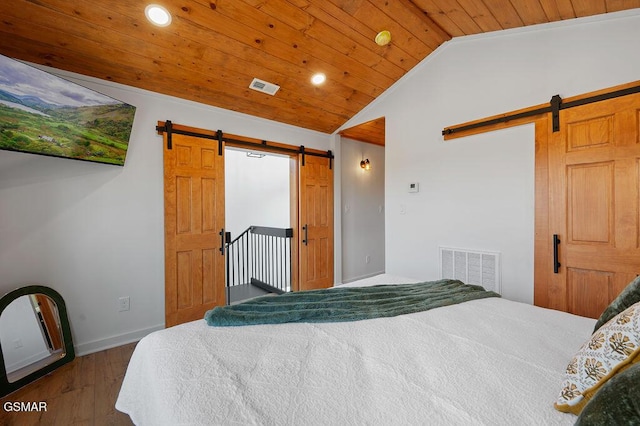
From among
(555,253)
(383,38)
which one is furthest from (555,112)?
(383,38)

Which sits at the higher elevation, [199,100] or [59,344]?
[199,100]

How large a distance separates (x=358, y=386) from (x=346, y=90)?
10.4 ft

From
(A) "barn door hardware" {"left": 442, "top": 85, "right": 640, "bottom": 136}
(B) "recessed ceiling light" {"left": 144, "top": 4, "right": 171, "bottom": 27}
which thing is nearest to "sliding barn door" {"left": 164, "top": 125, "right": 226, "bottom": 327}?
(B) "recessed ceiling light" {"left": 144, "top": 4, "right": 171, "bottom": 27}

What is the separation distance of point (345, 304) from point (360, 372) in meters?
0.63

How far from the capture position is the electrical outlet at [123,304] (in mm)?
2594

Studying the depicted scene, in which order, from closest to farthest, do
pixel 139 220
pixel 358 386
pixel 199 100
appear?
pixel 358 386 < pixel 139 220 < pixel 199 100

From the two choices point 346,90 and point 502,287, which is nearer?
point 502,287

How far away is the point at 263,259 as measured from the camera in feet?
15.9

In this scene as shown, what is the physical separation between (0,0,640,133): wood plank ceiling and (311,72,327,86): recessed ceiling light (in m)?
0.06

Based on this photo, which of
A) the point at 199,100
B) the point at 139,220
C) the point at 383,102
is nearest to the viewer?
the point at 139,220

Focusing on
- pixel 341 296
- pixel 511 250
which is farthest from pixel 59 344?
pixel 511 250

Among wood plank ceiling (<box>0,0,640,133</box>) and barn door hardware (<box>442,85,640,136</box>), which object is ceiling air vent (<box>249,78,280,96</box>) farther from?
barn door hardware (<box>442,85,640,136</box>)

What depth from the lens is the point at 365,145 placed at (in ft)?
15.6

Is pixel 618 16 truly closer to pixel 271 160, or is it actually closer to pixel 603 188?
pixel 603 188
